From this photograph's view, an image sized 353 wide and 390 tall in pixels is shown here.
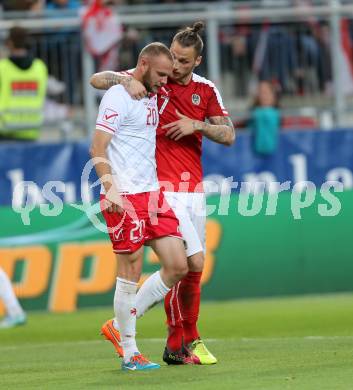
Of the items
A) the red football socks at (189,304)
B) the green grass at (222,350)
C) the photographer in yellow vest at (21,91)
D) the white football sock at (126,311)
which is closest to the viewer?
the green grass at (222,350)

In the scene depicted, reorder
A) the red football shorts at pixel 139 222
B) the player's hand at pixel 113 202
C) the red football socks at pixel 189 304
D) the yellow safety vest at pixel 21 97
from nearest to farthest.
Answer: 1. the player's hand at pixel 113 202
2. the red football shorts at pixel 139 222
3. the red football socks at pixel 189 304
4. the yellow safety vest at pixel 21 97

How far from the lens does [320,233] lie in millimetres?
17703

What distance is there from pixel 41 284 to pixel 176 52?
7.25 metres

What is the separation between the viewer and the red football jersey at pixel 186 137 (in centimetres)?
1062

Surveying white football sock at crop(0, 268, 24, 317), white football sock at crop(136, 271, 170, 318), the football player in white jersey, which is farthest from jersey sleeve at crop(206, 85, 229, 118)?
white football sock at crop(0, 268, 24, 317)

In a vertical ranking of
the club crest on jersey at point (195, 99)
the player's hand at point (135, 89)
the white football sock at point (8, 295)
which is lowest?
the white football sock at point (8, 295)

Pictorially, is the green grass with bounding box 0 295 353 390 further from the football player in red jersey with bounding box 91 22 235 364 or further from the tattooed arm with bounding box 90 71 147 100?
the tattooed arm with bounding box 90 71 147 100

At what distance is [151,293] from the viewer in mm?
10273

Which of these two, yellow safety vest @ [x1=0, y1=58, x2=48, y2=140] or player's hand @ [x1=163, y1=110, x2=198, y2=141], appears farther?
yellow safety vest @ [x1=0, y1=58, x2=48, y2=140]

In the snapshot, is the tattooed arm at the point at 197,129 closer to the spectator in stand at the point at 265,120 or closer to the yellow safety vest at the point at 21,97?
the yellow safety vest at the point at 21,97

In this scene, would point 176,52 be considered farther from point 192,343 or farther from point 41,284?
point 41,284

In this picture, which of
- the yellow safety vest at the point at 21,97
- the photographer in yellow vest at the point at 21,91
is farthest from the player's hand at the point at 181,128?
the yellow safety vest at the point at 21,97

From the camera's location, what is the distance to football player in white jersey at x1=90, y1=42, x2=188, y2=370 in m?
9.78

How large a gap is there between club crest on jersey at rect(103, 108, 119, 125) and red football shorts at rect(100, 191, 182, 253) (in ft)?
1.84
